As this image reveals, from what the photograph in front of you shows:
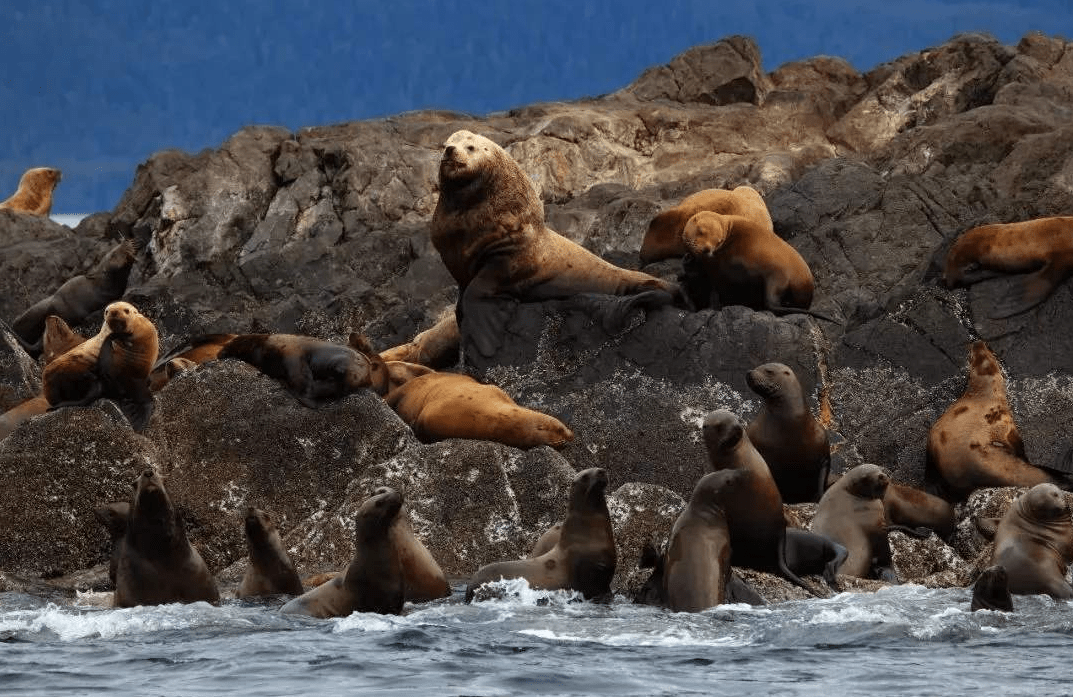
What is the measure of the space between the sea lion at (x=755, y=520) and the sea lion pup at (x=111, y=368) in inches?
204

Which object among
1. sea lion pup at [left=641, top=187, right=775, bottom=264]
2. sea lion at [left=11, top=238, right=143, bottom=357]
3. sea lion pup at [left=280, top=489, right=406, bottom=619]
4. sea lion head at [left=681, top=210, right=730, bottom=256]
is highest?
sea lion at [left=11, top=238, right=143, bottom=357]

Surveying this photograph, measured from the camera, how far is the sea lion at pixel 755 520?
34.5 feet

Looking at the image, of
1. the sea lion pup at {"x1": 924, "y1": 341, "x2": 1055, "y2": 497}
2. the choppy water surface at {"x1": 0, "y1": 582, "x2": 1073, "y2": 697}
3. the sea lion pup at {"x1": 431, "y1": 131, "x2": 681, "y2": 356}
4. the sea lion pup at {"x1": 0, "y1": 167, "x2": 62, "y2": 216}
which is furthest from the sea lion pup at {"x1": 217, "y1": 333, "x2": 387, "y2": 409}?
the sea lion pup at {"x1": 0, "y1": 167, "x2": 62, "y2": 216}

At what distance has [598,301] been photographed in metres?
15.0

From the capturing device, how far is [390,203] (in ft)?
77.4

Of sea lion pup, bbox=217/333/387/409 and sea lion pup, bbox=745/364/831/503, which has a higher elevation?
sea lion pup, bbox=217/333/387/409

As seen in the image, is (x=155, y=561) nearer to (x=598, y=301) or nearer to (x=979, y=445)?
(x=598, y=301)

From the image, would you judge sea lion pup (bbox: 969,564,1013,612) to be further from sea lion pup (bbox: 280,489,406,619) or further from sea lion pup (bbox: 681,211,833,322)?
sea lion pup (bbox: 681,211,833,322)

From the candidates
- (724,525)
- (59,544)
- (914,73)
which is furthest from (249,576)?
(914,73)

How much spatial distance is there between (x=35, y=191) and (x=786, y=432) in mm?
23867

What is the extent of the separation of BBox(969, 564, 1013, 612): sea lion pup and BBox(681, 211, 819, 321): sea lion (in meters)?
5.77

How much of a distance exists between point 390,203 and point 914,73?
807cm

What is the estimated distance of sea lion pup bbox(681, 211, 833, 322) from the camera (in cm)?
1519

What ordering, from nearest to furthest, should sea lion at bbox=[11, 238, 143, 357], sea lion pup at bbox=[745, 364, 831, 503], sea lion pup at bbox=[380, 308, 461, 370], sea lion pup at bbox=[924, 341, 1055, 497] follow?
sea lion pup at bbox=[745, 364, 831, 503] → sea lion pup at bbox=[924, 341, 1055, 497] → sea lion pup at bbox=[380, 308, 461, 370] → sea lion at bbox=[11, 238, 143, 357]
